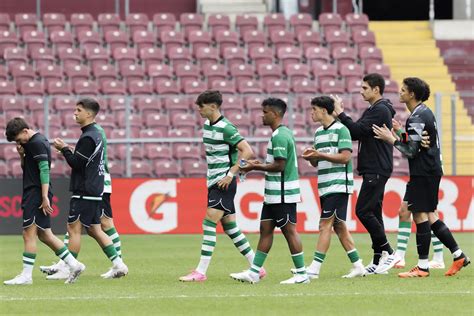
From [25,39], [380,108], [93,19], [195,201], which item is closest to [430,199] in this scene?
[380,108]

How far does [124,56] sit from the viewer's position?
27.3 metres

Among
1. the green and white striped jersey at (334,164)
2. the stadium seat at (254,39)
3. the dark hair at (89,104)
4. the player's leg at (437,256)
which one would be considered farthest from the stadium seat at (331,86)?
the dark hair at (89,104)

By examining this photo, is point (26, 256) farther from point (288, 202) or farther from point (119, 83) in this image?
point (119, 83)

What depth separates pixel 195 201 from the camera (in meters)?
22.2

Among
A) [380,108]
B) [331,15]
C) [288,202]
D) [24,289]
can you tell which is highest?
[331,15]

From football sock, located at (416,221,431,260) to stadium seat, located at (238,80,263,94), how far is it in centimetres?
1294

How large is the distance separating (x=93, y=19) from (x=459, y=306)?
21.6 m

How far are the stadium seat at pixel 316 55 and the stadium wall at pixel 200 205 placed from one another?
6.12 meters

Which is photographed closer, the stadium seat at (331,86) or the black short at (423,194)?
the black short at (423,194)

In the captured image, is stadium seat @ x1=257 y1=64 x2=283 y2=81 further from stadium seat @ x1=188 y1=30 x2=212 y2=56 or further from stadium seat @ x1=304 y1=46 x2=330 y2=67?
stadium seat @ x1=188 y1=30 x2=212 y2=56

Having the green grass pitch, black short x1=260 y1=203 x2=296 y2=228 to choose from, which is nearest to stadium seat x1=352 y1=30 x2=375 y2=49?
the green grass pitch

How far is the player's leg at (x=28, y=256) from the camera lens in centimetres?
1285

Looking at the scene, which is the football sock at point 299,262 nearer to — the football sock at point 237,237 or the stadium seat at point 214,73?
the football sock at point 237,237

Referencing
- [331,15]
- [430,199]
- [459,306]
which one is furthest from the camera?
[331,15]
